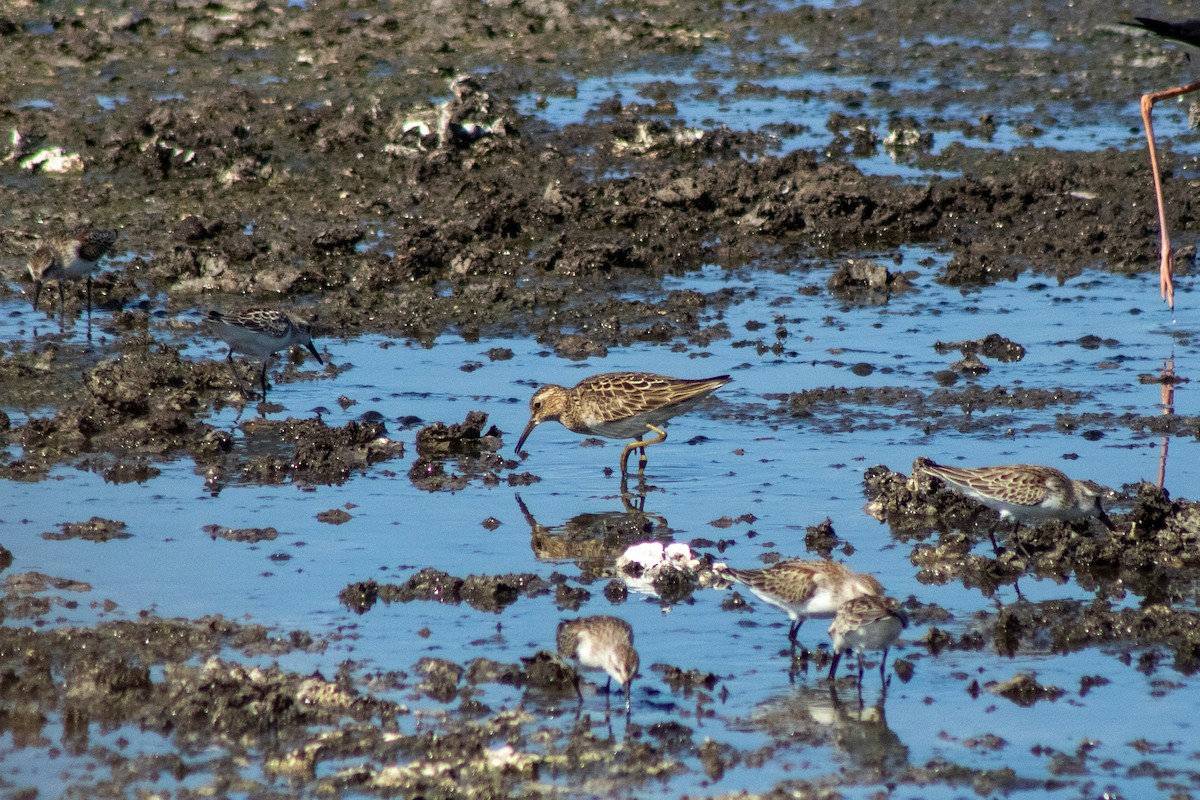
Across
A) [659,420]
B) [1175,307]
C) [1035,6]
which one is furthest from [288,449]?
[1035,6]

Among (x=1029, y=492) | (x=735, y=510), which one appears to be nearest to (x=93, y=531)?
(x=735, y=510)

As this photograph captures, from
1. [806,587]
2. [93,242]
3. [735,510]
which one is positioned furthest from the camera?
[93,242]

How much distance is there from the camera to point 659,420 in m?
11.5

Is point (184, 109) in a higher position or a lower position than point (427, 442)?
higher

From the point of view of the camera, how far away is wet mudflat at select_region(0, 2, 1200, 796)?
24.3 ft

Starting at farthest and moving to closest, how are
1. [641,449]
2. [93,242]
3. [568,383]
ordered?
1. [93,242]
2. [568,383]
3. [641,449]

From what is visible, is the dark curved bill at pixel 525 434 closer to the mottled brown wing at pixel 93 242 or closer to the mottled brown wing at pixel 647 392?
the mottled brown wing at pixel 647 392

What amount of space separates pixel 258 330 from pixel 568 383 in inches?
94.2

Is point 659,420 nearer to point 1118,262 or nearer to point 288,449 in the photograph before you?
point 288,449

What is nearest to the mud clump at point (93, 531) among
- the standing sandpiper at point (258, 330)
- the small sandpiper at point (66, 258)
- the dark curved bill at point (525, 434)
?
the dark curved bill at point (525, 434)

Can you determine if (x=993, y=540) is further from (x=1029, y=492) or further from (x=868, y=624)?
(x=868, y=624)

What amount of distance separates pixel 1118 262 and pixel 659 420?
6.22 m

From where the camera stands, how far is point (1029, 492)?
933 centimetres

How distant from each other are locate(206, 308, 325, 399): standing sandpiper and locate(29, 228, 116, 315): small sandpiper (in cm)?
186
